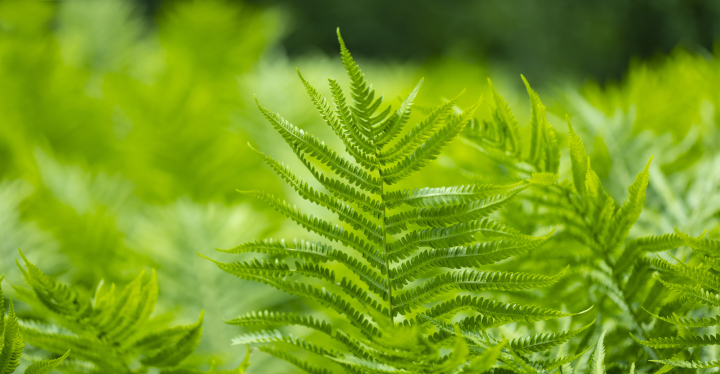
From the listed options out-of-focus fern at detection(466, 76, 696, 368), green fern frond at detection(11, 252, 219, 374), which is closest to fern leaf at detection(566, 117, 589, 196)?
out-of-focus fern at detection(466, 76, 696, 368)

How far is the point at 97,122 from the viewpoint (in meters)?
0.72

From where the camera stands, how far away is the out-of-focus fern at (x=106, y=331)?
0.26 metres

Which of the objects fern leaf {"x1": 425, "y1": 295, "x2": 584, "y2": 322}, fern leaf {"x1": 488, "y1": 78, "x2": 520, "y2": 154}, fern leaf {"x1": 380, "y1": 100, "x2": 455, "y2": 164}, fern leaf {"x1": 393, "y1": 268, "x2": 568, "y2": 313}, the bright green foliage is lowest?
the bright green foliage

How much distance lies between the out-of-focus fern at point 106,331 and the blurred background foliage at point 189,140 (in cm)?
13

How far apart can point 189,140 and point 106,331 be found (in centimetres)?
38

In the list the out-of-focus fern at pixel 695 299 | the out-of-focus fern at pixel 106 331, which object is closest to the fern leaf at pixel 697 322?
the out-of-focus fern at pixel 695 299

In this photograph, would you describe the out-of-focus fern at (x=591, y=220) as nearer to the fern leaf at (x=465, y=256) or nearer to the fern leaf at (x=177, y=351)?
the fern leaf at (x=465, y=256)

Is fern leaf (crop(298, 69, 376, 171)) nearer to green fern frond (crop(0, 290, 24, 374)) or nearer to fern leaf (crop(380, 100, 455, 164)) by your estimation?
fern leaf (crop(380, 100, 455, 164))

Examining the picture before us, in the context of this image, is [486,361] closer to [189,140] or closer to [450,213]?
[450,213]

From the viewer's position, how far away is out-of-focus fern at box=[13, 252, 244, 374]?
10.4 inches

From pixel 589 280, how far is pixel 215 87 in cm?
65

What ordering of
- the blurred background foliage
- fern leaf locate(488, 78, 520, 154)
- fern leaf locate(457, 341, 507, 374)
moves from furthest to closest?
the blurred background foliage < fern leaf locate(488, 78, 520, 154) < fern leaf locate(457, 341, 507, 374)

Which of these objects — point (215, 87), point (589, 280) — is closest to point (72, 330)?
point (589, 280)

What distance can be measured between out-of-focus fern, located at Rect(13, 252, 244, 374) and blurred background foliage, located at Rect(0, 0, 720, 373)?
0.41ft
